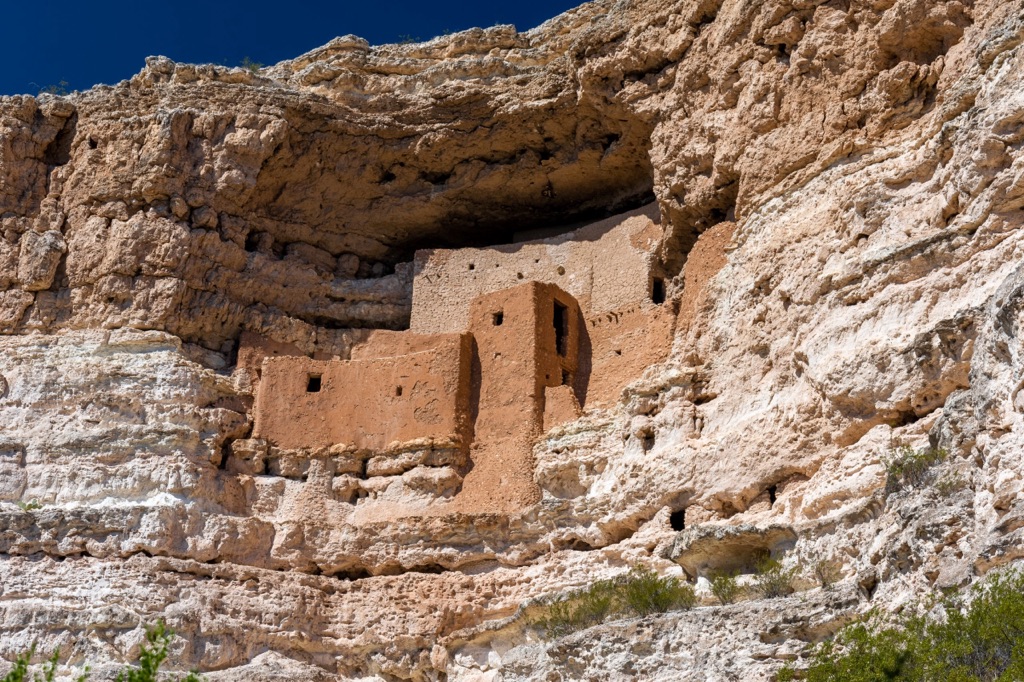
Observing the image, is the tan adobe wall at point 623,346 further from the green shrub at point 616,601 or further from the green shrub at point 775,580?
the green shrub at point 775,580

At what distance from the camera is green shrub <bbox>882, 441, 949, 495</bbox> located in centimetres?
1199

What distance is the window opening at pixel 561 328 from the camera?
20.2 metres

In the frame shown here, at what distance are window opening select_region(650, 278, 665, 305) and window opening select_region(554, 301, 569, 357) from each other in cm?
130

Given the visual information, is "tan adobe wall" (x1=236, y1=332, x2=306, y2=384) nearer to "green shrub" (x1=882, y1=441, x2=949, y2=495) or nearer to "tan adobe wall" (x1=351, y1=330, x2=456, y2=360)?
"tan adobe wall" (x1=351, y1=330, x2=456, y2=360)

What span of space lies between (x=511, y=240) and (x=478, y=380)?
4.93m

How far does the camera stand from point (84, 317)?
837 inches

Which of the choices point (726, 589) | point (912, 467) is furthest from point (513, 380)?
point (912, 467)

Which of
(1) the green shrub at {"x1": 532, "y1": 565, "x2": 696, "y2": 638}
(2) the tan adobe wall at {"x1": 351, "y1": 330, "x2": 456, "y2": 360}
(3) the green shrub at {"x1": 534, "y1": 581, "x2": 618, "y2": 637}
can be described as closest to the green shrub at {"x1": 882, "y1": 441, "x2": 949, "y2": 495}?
(1) the green shrub at {"x1": 532, "y1": 565, "x2": 696, "y2": 638}

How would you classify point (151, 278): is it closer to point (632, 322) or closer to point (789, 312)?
point (632, 322)

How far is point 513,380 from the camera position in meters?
19.8

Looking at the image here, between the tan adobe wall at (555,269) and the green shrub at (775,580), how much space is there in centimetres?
718

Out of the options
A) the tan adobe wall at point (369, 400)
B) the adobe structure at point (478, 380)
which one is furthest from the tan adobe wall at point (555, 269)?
the tan adobe wall at point (369, 400)

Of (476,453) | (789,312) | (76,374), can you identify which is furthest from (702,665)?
(76,374)

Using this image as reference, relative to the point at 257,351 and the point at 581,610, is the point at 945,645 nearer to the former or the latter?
the point at 581,610
